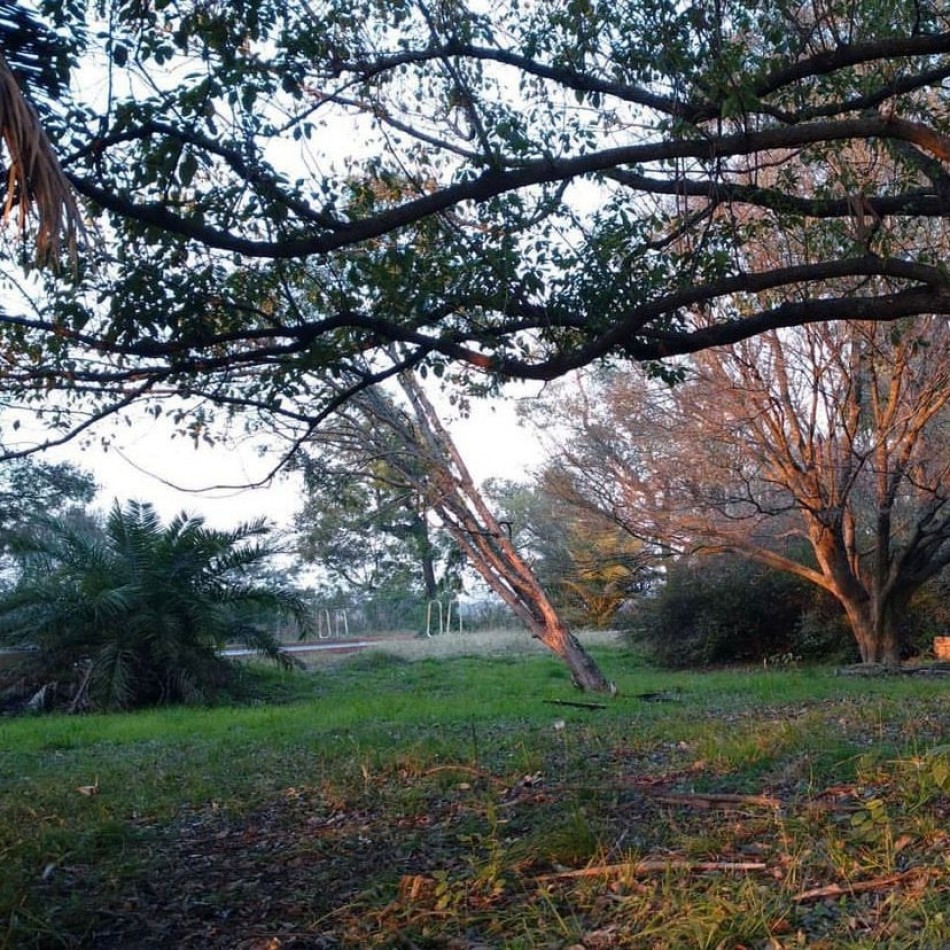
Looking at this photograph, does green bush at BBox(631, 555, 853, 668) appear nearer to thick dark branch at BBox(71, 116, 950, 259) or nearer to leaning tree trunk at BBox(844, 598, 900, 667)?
leaning tree trunk at BBox(844, 598, 900, 667)

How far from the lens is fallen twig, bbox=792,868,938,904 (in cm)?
449

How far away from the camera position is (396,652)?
90.3ft

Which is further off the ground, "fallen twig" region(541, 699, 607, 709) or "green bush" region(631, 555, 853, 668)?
"green bush" region(631, 555, 853, 668)

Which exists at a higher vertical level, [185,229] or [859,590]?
[185,229]

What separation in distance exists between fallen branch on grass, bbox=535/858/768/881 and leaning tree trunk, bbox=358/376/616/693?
1159cm

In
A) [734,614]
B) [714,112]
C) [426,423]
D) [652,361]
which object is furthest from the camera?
[734,614]

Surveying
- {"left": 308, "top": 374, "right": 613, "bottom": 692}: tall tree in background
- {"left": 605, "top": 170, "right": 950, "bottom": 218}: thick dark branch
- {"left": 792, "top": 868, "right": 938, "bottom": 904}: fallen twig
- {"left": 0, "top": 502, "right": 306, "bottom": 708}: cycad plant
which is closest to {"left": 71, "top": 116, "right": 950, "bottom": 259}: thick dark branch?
{"left": 605, "top": 170, "right": 950, "bottom": 218}: thick dark branch

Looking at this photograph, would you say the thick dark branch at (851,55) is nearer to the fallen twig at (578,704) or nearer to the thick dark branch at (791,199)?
the thick dark branch at (791,199)

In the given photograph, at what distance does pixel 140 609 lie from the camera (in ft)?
62.6

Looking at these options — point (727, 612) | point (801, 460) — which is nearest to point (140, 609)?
point (801, 460)

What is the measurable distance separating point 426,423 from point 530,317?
842 centimetres

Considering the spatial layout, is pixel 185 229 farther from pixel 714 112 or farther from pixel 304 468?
pixel 304 468

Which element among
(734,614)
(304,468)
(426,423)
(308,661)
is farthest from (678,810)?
(308,661)

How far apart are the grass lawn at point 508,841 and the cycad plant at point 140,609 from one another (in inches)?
335
